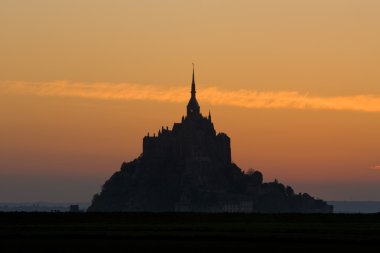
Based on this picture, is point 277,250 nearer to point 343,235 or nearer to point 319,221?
point 343,235

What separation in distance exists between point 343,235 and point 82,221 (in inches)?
1400

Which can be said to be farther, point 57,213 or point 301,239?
point 57,213

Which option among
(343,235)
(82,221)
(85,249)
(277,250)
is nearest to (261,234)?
(343,235)

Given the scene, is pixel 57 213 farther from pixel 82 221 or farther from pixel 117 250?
pixel 117 250

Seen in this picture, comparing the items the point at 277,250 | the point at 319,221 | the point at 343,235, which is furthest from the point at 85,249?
the point at 319,221

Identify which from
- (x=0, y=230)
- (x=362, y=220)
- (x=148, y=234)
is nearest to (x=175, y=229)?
(x=148, y=234)

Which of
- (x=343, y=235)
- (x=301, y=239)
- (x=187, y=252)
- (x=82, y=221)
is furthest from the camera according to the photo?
(x=82, y=221)

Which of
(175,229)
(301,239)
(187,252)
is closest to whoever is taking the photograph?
(187,252)

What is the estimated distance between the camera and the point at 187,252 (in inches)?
2333

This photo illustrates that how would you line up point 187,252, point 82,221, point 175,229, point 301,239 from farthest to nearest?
1. point 82,221
2. point 175,229
3. point 301,239
4. point 187,252

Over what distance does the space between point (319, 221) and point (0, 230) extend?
38.9 meters

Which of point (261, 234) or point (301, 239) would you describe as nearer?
point (301, 239)

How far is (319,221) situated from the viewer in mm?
105062

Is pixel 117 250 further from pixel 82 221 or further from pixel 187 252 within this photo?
pixel 82 221
